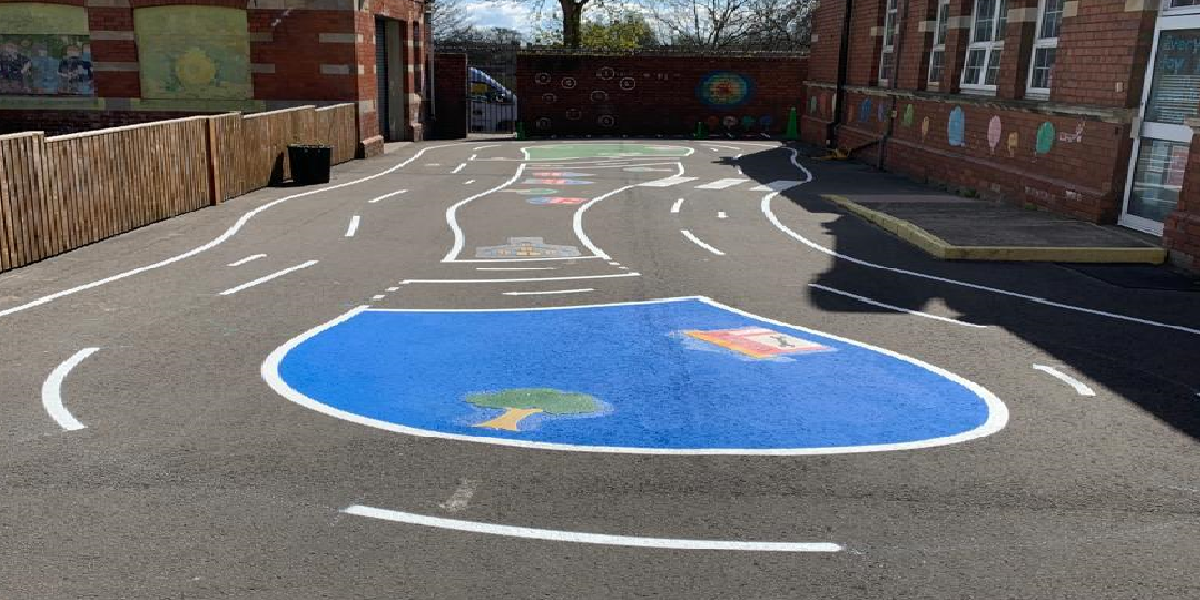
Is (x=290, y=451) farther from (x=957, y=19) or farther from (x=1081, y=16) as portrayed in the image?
(x=957, y=19)

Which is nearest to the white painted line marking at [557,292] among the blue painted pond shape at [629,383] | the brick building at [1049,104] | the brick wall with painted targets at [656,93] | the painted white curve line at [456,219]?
the blue painted pond shape at [629,383]

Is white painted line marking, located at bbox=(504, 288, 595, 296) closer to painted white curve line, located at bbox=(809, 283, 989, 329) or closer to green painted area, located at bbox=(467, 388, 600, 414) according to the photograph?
painted white curve line, located at bbox=(809, 283, 989, 329)

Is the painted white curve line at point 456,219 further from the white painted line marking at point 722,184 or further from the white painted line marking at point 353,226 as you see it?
the white painted line marking at point 722,184

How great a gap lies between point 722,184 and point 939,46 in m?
7.09

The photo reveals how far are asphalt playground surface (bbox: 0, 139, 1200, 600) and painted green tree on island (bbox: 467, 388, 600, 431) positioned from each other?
5 centimetres

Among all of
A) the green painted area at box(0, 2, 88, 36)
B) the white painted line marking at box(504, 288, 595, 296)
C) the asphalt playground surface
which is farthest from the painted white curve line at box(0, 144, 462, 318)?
the green painted area at box(0, 2, 88, 36)

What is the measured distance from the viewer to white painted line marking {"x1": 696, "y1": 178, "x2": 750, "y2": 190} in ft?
77.2

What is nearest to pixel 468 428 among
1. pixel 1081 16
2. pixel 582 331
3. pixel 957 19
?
pixel 582 331

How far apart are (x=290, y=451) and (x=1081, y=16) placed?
16.7 metres

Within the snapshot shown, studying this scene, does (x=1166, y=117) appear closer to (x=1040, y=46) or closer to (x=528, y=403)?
(x=1040, y=46)

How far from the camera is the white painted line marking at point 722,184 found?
77.2 feet

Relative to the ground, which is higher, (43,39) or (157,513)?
(43,39)

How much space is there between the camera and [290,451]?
277 inches

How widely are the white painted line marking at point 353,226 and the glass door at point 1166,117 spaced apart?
1326 centimetres
